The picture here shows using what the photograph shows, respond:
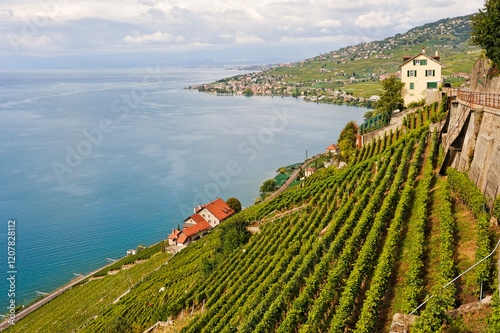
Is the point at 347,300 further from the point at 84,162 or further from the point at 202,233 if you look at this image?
the point at 84,162

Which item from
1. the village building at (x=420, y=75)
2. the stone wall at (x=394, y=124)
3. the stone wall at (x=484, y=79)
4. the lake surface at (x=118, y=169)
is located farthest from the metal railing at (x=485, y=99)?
the lake surface at (x=118, y=169)

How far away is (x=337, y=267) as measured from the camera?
12336mm

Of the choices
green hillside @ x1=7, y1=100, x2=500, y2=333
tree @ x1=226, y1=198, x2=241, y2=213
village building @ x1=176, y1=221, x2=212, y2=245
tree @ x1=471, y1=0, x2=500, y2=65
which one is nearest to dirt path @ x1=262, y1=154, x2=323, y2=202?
tree @ x1=226, y1=198, x2=241, y2=213

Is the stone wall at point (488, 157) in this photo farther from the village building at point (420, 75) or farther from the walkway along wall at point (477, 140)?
the village building at point (420, 75)

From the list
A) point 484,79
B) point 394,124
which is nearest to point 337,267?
point 484,79

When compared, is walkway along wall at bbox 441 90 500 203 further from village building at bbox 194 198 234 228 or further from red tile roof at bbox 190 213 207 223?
red tile roof at bbox 190 213 207 223

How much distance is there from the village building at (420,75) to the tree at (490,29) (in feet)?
37.8

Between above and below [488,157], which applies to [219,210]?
below

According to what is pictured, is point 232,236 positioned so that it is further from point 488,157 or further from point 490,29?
point 490,29

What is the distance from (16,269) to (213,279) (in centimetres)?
2844

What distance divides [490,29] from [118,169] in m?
57.8

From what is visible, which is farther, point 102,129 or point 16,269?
point 102,129

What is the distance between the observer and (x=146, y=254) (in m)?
38.9

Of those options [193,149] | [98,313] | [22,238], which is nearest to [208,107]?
[193,149]
